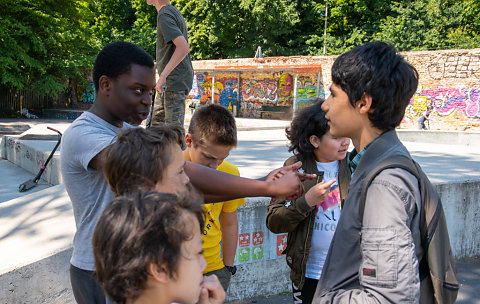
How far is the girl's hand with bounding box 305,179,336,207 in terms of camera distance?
6.95 ft

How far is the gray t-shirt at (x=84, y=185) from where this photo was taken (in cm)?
173

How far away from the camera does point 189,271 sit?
44.8 inches

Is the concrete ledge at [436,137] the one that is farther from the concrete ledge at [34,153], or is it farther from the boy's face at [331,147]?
the boy's face at [331,147]

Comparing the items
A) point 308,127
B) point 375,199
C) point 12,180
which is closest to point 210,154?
point 308,127

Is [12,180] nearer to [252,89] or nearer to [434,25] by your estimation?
[252,89]

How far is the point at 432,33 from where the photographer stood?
94.7ft

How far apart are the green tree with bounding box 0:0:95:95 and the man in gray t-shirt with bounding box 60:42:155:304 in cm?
2311

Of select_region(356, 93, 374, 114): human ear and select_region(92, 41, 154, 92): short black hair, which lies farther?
select_region(92, 41, 154, 92): short black hair

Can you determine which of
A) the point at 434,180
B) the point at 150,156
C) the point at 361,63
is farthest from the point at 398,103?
the point at 434,180

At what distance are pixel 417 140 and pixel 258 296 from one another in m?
10.7

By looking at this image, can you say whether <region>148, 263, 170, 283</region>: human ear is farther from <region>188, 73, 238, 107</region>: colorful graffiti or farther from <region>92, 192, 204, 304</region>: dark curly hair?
<region>188, 73, 238, 107</region>: colorful graffiti

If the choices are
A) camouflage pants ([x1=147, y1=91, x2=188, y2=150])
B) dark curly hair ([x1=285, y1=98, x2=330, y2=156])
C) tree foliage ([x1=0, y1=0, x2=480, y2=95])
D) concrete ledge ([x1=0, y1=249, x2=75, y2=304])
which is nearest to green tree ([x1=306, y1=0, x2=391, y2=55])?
tree foliage ([x1=0, y1=0, x2=480, y2=95])

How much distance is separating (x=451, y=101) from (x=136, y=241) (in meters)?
21.7

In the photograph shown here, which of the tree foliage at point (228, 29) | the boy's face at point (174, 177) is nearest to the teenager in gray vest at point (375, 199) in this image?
the boy's face at point (174, 177)
